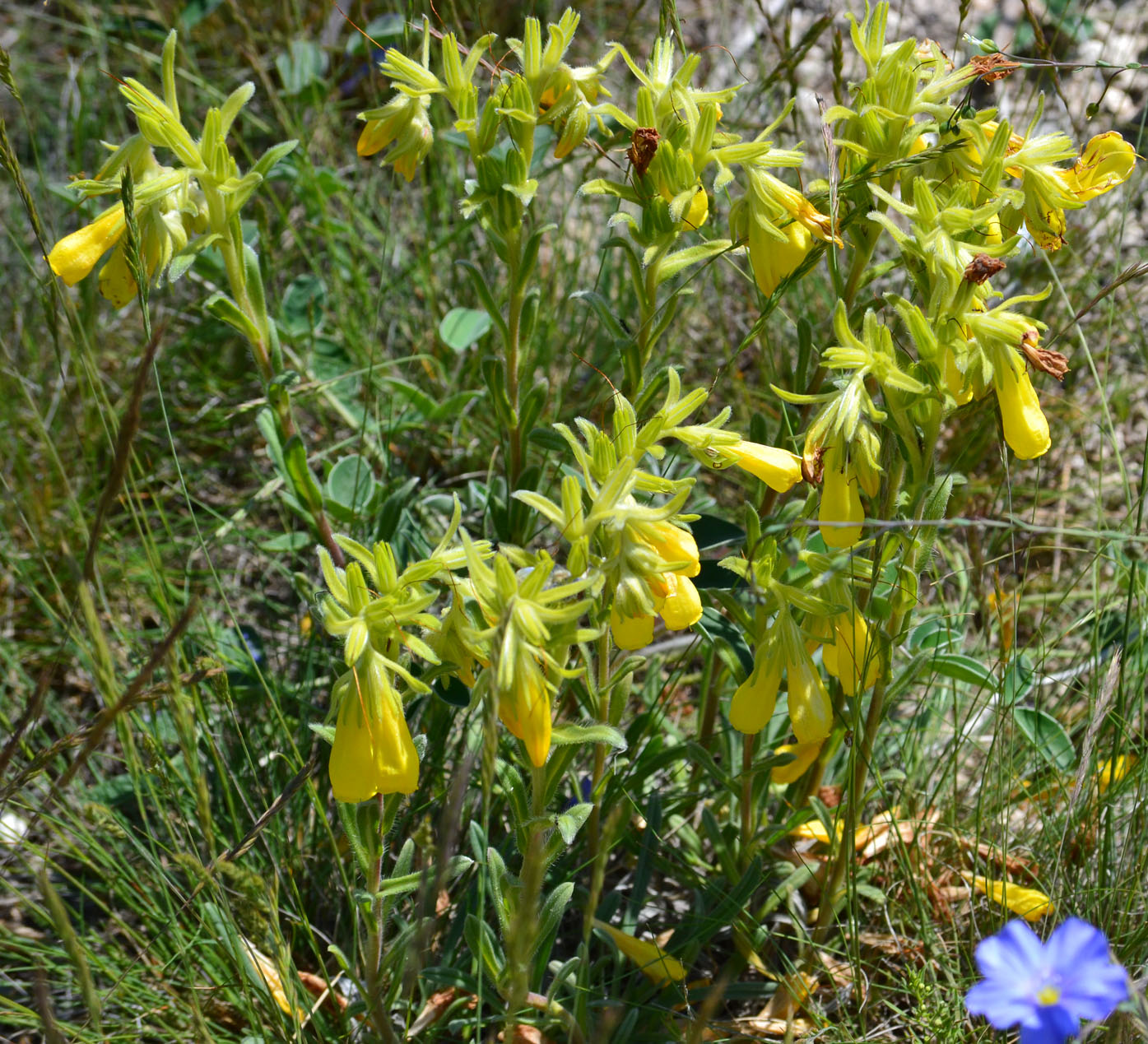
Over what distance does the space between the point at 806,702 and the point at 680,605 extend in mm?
302

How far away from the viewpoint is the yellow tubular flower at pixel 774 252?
1689mm

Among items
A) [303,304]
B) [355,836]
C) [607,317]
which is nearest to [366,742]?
[355,836]

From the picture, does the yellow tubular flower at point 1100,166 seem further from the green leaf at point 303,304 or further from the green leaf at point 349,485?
the green leaf at point 303,304

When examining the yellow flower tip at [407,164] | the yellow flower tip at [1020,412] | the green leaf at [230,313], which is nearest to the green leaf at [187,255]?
the green leaf at [230,313]

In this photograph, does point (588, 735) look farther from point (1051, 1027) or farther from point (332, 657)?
point (332, 657)

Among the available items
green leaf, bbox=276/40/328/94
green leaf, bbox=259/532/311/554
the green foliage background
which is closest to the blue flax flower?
the green foliage background

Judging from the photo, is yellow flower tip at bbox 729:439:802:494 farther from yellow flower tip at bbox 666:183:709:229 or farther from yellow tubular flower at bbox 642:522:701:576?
yellow flower tip at bbox 666:183:709:229

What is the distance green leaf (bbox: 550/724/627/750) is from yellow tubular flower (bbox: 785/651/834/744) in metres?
0.28

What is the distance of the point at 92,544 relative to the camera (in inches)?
45.4

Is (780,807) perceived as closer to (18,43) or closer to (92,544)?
(92,544)

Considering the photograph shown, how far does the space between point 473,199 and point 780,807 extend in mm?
1333

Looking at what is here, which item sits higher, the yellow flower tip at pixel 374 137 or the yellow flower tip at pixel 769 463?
the yellow flower tip at pixel 374 137

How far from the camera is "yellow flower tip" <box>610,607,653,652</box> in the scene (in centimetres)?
134

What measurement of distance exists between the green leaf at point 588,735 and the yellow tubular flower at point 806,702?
0.28 meters
